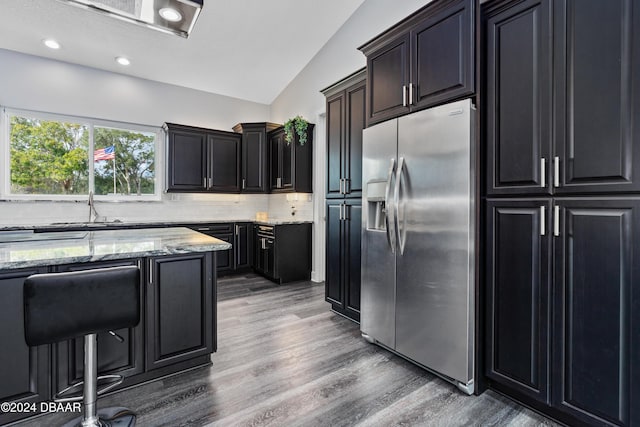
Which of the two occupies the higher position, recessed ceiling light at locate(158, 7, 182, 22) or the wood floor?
recessed ceiling light at locate(158, 7, 182, 22)

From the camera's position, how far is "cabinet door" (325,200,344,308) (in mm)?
3223

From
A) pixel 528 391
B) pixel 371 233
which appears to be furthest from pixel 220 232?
pixel 528 391

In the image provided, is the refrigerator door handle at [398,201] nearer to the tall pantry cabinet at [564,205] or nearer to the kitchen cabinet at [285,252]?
the tall pantry cabinet at [564,205]

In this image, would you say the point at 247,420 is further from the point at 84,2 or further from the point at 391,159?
the point at 84,2

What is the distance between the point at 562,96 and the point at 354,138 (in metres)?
1.76

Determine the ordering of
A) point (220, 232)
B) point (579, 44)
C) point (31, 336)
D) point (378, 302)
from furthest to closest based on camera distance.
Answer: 1. point (220, 232)
2. point (378, 302)
3. point (579, 44)
4. point (31, 336)

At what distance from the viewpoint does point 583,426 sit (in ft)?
5.10

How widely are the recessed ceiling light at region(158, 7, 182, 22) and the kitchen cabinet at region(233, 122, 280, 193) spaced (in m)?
3.45

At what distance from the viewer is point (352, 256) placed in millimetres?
3066

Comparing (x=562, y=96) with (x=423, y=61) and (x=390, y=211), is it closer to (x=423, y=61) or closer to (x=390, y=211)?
(x=423, y=61)

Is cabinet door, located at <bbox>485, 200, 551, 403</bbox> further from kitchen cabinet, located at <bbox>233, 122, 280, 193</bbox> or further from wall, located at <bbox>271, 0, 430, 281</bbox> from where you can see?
kitchen cabinet, located at <bbox>233, 122, 280, 193</bbox>

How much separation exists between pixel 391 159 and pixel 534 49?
1.03 metres

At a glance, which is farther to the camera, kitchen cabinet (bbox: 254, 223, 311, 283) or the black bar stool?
kitchen cabinet (bbox: 254, 223, 311, 283)

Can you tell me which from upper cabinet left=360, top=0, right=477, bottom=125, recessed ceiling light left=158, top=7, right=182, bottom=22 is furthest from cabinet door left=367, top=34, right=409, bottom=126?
recessed ceiling light left=158, top=7, right=182, bottom=22
